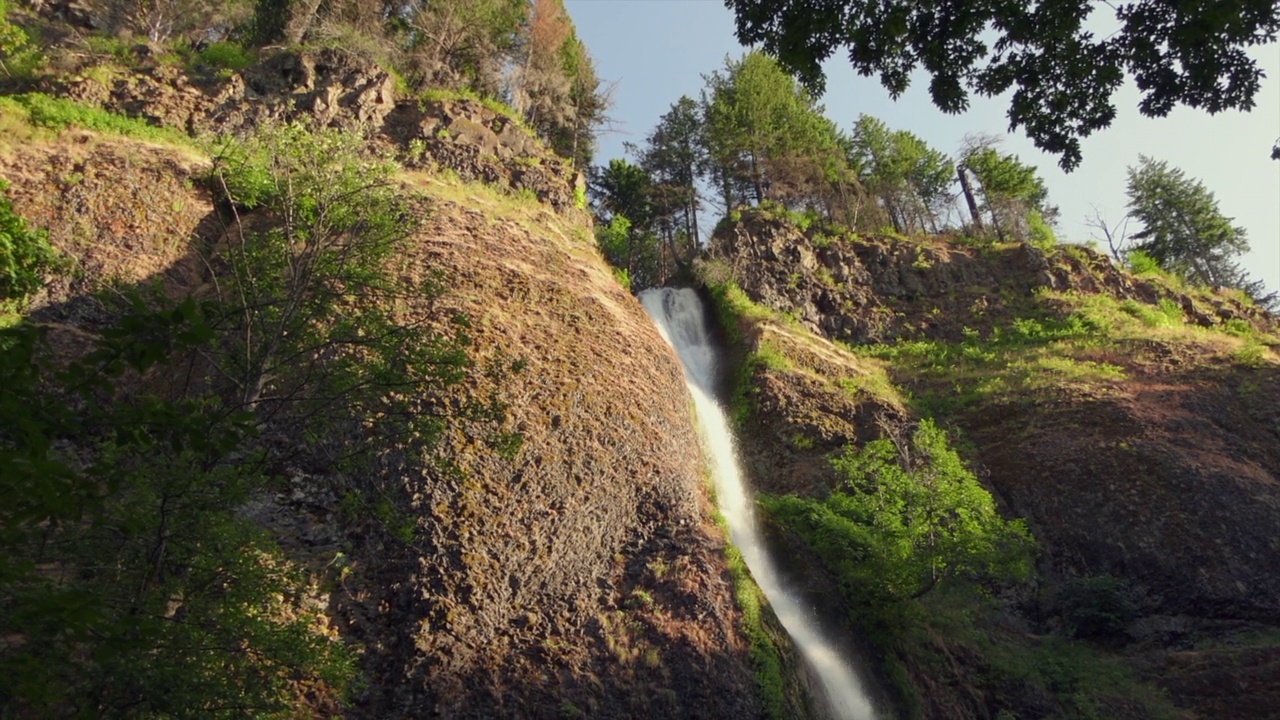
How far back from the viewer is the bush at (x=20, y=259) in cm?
1348

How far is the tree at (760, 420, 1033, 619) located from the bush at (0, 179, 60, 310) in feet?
53.3

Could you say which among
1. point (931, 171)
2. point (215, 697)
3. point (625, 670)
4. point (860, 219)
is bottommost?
point (625, 670)

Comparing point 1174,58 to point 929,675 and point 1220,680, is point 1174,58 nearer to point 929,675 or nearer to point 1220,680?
point 929,675

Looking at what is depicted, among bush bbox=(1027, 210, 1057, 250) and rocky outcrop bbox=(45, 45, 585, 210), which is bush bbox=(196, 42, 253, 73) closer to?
rocky outcrop bbox=(45, 45, 585, 210)

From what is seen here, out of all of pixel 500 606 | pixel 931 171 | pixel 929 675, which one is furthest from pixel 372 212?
pixel 931 171

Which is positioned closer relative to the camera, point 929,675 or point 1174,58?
point 1174,58

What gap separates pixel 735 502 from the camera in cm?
2080

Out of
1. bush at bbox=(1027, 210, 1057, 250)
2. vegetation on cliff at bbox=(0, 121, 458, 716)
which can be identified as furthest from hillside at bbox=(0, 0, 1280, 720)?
bush at bbox=(1027, 210, 1057, 250)

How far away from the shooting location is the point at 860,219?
129ft

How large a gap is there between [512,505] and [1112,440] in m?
18.9

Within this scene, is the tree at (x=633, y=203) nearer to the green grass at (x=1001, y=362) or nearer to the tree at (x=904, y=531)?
the green grass at (x=1001, y=362)

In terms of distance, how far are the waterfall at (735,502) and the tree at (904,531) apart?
1.05 meters

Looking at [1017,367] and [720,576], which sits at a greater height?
[1017,367]

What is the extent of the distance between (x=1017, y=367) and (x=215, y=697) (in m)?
27.9
